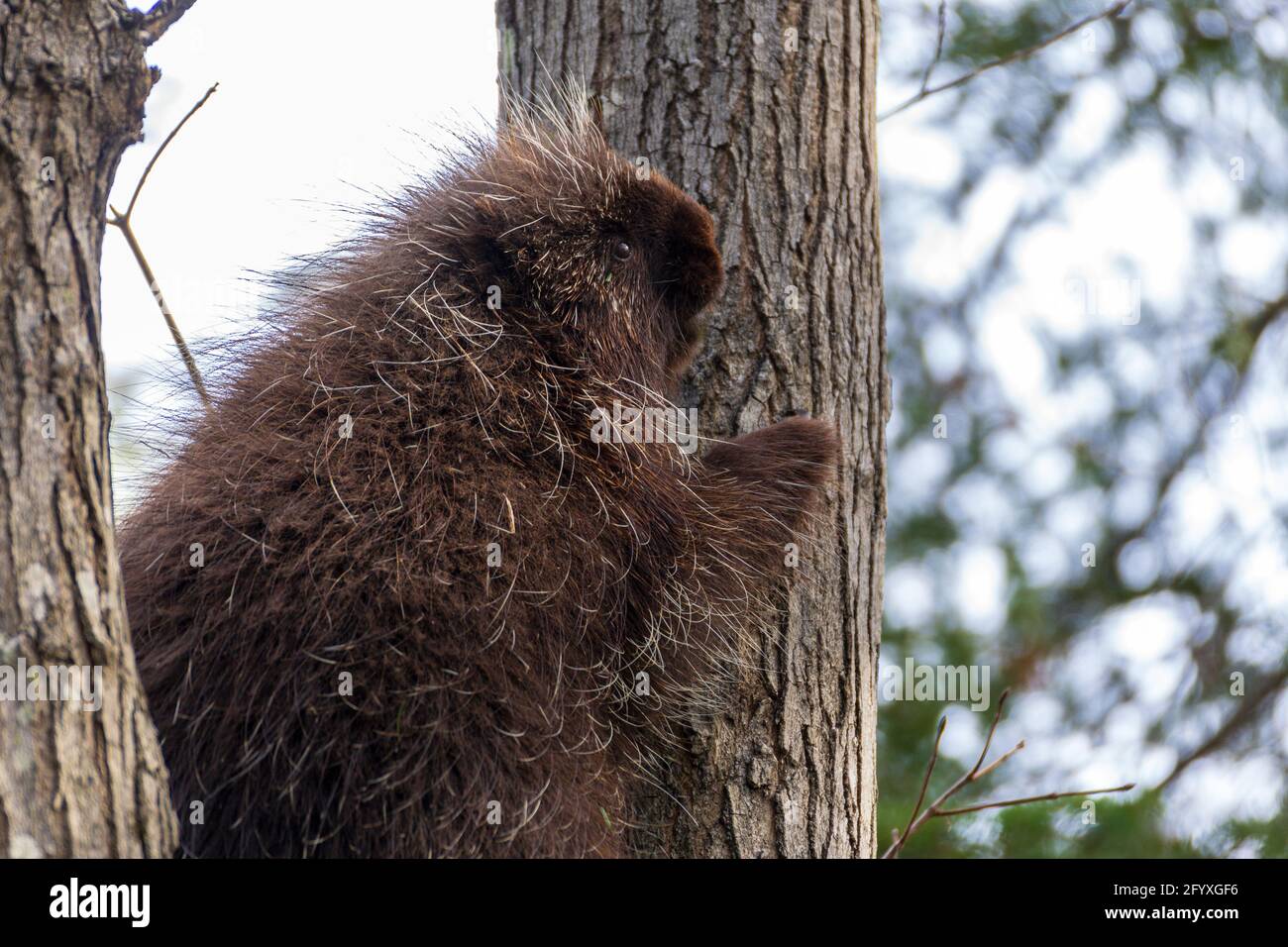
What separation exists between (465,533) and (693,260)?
812 mm

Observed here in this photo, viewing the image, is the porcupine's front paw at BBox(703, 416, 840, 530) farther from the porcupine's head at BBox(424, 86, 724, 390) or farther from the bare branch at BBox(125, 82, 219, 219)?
the bare branch at BBox(125, 82, 219, 219)

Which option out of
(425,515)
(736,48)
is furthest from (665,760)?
(736,48)

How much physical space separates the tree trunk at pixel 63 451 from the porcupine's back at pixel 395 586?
0.57 m

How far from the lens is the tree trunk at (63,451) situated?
1.19m

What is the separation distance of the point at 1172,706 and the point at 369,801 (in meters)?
4.17

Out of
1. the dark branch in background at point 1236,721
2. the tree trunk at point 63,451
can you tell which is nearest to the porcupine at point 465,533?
the tree trunk at point 63,451

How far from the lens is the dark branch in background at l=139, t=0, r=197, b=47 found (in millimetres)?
1325

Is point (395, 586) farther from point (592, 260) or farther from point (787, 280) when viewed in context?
point (787, 280)

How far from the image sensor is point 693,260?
8.00 feet

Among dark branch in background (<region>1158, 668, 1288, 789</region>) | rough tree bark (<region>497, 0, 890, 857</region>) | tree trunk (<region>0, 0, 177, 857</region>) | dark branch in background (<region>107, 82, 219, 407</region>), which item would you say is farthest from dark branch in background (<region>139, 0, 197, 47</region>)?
dark branch in background (<region>1158, 668, 1288, 789</region>)

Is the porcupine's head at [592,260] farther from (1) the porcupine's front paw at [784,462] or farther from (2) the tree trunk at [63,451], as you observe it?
(2) the tree trunk at [63,451]

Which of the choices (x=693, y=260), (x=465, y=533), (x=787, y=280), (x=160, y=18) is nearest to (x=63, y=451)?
(x=160, y=18)

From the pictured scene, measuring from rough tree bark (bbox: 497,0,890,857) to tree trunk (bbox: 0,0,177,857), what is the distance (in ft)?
4.37

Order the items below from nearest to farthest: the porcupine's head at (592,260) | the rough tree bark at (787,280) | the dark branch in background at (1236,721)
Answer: the rough tree bark at (787,280) < the porcupine's head at (592,260) < the dark branch in background at (1236,721)
